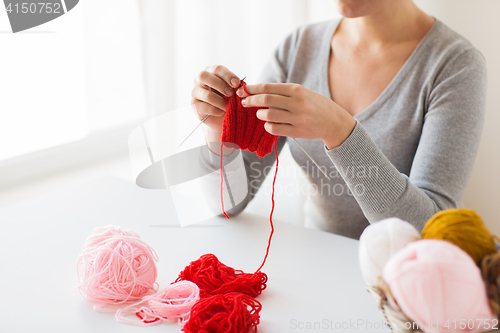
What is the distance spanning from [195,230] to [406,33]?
2.39ft

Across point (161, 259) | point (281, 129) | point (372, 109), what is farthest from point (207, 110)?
point (372, 109)

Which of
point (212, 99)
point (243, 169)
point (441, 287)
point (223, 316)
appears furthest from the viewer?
point (243, 169)

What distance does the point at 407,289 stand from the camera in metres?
0.42

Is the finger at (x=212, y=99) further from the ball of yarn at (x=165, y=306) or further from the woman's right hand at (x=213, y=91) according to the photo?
the ball of yarn at (x=165, y=306)

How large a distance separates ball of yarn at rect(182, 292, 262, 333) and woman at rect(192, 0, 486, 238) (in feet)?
0.97

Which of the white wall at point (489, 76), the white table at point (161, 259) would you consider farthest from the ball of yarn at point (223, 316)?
the white wall at point (489, 76)

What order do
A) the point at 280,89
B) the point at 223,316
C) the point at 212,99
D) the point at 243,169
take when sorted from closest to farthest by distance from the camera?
the point at 223,316, the point at 280,89, the point at 212,99, the point at 243,169

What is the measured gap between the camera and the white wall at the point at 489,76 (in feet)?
4.27

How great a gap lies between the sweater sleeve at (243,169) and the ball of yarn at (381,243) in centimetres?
52

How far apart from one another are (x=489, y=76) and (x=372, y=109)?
1.74 feet

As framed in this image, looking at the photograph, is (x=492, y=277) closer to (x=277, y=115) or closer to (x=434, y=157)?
(x=277, y=115)

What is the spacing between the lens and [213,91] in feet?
2.80

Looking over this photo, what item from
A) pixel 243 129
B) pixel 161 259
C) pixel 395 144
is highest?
pixel 243 129

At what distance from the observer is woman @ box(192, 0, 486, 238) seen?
779 mm
